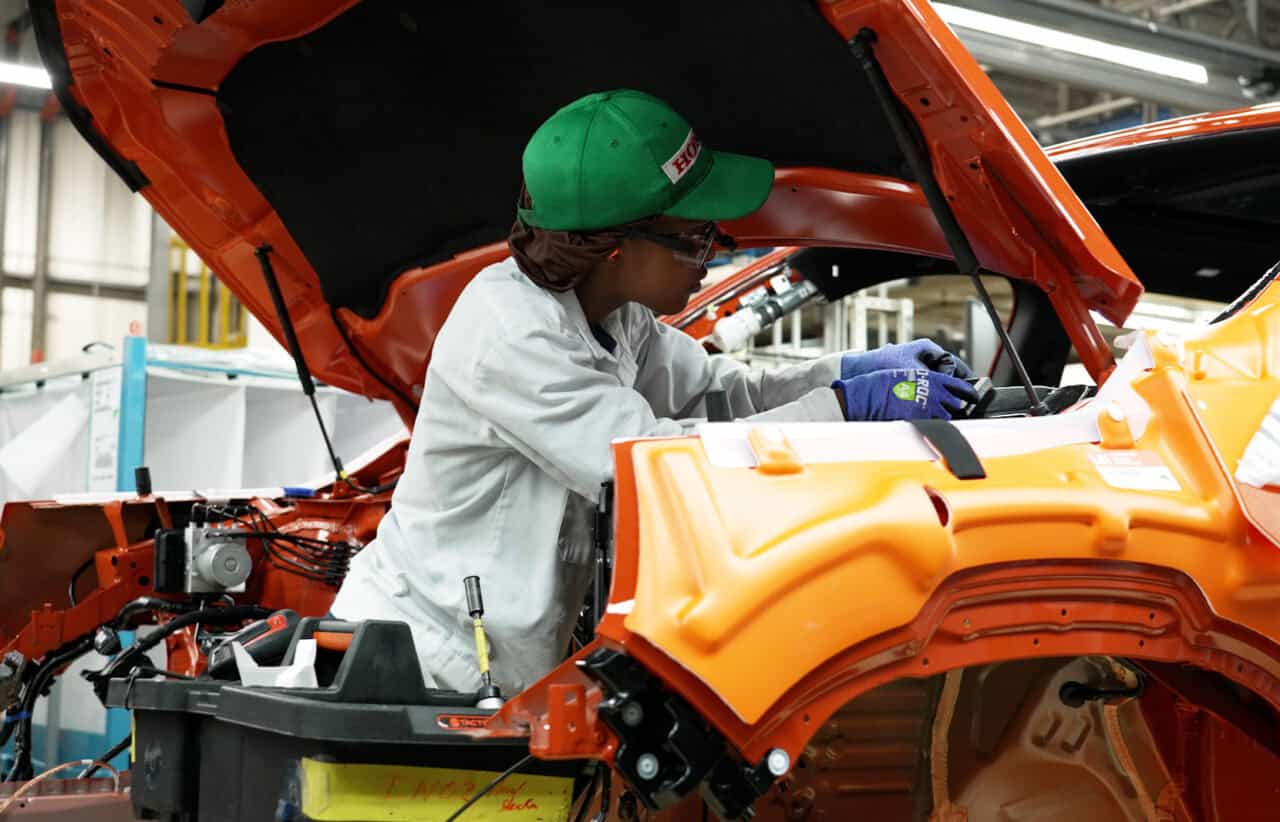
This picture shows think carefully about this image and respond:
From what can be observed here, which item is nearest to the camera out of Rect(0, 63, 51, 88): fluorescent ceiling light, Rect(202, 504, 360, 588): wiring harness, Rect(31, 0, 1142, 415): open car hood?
Rect(31, 0, 1142, 415): open car hood

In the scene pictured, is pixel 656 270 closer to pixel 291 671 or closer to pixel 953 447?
pixel 953 447

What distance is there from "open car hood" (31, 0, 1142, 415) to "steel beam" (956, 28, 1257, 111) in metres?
4.78

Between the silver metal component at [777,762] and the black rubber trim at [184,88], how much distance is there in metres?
1.85

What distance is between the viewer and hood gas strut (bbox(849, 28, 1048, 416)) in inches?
68.6

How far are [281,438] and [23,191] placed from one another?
760 centimetres

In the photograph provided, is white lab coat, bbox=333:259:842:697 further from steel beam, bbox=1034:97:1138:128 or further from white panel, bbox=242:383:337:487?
steel beam, bbox=1034:97:1138:128

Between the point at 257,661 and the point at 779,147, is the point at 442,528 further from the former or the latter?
the point at 779,147

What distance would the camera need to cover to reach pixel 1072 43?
7367mm

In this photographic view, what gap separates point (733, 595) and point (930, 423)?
387 mm

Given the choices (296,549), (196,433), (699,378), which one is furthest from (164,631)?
(196,433)

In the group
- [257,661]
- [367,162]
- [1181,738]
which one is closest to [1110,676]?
[1181,738]

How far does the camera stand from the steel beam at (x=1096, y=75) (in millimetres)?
7238

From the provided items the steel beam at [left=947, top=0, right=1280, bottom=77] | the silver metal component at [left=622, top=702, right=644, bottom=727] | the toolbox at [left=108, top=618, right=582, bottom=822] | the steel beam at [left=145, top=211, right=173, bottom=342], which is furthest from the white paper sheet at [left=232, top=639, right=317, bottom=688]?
the steel beam at [left=145, top=211, right=173, bottom=342]

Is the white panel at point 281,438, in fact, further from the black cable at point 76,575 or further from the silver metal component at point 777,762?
the silver metal component at point 777,762
